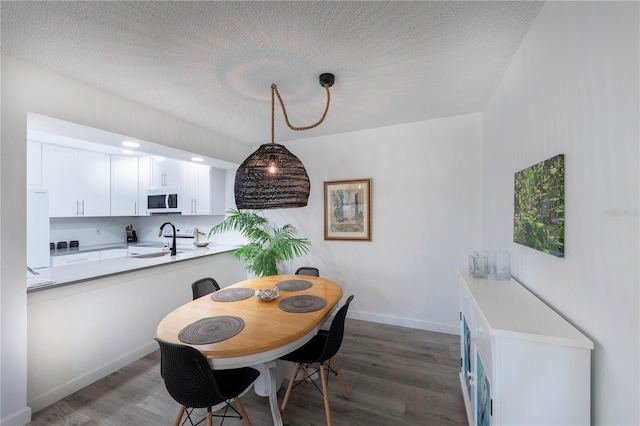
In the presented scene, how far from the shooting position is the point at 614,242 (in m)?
0.86

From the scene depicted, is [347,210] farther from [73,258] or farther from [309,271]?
[73,258]

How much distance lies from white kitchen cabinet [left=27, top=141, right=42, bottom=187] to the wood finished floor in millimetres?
2794

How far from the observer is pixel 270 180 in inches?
69.7

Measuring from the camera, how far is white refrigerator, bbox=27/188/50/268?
2953 millimetres

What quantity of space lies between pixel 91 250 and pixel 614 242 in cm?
Result: 556

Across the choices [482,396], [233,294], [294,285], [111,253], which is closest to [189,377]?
[233,294]

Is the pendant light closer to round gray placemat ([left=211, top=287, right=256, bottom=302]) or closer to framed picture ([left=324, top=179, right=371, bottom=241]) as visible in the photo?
round gray placemat ([left=211, top=287, right=256, bottom=302])

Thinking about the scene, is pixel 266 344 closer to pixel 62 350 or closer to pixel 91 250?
pixel 62 350

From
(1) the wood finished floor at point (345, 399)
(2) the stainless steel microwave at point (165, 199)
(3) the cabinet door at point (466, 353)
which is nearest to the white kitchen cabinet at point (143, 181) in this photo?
(2) the stainless steel microwave at point (165, 199)

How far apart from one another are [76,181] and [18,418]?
3155mm

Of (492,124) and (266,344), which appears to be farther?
(492,124)

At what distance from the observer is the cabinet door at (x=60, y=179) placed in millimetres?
3408

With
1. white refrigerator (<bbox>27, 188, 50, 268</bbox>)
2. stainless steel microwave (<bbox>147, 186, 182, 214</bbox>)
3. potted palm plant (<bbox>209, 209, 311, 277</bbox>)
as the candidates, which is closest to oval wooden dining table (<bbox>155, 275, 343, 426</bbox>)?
potted palm plant (<bbox>209, 209, 311, 277</bbox>)

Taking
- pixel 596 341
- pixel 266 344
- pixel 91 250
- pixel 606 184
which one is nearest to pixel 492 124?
pixel 606 184
